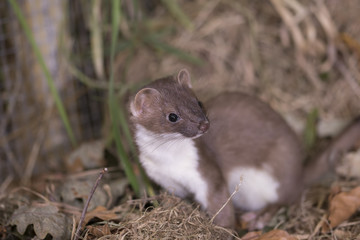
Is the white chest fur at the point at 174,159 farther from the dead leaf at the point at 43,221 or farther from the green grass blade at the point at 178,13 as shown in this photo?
the green grass blade at the point at 178,13

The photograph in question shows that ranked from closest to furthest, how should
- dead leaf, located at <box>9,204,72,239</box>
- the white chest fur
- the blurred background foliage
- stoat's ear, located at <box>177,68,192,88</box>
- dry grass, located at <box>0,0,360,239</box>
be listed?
dead leaf, located at <box>9,204,72,239</box>
the white chest fur
stoat's ear, located at <box>177,68,192,88</box>
the blurred background foliage
dry grass, located at <box>0,0,360,239</box>

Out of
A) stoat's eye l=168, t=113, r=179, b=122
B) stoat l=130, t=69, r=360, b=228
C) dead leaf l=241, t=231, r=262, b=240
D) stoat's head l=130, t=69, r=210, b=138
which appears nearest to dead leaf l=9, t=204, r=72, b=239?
stoat l=130, t=69, r=360, b=228

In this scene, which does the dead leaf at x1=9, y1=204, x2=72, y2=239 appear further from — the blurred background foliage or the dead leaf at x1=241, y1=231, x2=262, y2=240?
the blurred background foliage

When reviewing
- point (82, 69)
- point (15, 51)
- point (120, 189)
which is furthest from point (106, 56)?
point (120, 189)

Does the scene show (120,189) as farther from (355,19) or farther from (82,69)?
(355,19)

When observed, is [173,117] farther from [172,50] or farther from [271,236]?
[172,50]

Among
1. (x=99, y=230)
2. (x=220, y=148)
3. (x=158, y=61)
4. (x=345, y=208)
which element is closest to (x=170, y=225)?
(x=99, y=230)
